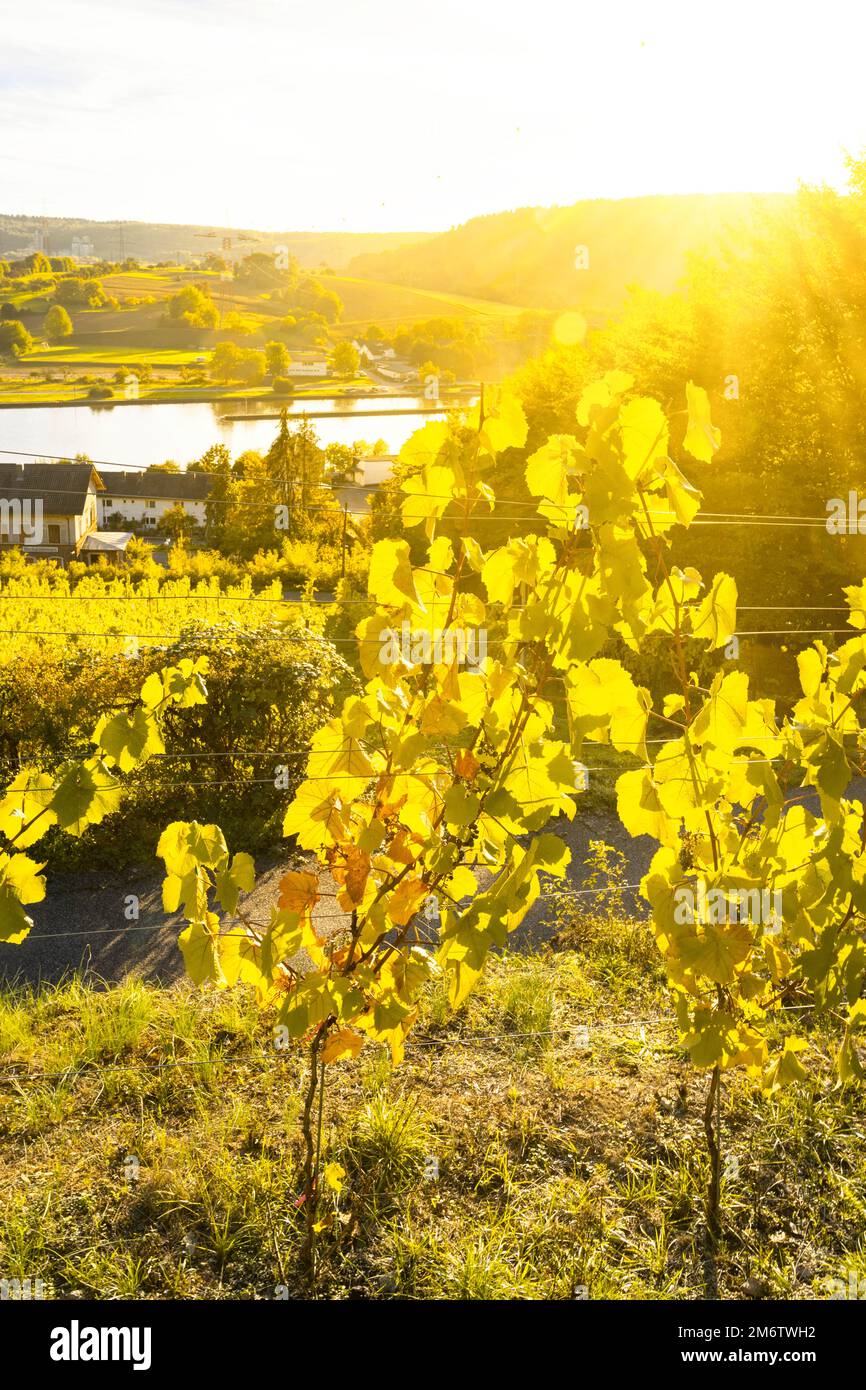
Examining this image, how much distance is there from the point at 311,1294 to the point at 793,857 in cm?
191

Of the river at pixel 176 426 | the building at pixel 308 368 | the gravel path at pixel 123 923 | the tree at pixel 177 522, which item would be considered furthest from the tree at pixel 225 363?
the gravel path at pixel 123 923

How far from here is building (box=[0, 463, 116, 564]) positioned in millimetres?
26578

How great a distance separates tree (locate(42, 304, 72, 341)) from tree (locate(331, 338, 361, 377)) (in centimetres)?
921

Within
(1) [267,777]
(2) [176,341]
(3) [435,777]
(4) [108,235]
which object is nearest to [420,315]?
(2) [176,341]

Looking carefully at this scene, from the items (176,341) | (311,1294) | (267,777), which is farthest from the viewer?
(176,341)

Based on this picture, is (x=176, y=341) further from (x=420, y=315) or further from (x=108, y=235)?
(x=108, y=235)

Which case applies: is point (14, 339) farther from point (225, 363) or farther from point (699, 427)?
point (699, 427)

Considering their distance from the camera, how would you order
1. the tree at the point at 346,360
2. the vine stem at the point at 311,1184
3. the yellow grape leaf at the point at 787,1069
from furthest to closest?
the tree at the point at 346,360, the yellow grape leaf at the point at 787,1069, the vine stem at the point at 311,1184

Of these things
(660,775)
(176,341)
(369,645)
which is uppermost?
(176,341)

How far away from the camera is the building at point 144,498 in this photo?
32.9 meters

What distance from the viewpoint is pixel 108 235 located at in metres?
73.0

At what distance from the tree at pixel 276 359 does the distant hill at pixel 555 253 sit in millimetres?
9433

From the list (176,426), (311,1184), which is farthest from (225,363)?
(311,1184)

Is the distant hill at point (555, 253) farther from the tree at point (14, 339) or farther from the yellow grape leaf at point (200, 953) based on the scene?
the yellow grape leaf at point (200, 953)
